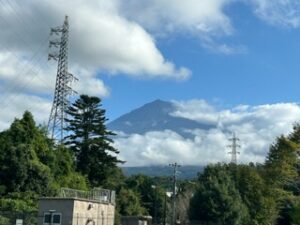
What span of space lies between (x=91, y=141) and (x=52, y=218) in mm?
30514

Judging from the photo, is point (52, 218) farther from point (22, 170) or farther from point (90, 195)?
point (22, 170)

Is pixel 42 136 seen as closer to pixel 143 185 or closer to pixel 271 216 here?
pixel 271 216

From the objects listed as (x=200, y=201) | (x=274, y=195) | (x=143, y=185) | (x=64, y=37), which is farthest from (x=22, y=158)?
(x=143, y=185)

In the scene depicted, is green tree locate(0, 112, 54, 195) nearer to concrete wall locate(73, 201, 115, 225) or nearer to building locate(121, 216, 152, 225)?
concrete wall locate(73, 201, 115, 225)

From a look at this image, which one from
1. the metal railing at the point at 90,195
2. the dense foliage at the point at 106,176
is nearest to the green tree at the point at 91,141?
the dense foliage at the point at 106,176

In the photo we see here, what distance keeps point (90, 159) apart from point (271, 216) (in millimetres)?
22946

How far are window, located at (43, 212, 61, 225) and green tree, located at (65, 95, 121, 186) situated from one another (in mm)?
28611

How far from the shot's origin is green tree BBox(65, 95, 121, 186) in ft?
230

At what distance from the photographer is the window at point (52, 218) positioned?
4059 centimetres

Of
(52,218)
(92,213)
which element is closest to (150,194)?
(92,213)

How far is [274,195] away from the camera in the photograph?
4959 cm

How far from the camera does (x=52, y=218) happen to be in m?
40.8

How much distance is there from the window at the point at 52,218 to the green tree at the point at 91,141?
28611 millimetres

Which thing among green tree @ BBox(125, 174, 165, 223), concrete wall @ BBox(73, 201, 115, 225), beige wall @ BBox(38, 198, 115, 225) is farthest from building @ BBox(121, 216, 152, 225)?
green tree @ BBox(125, 174, 165, 223)
